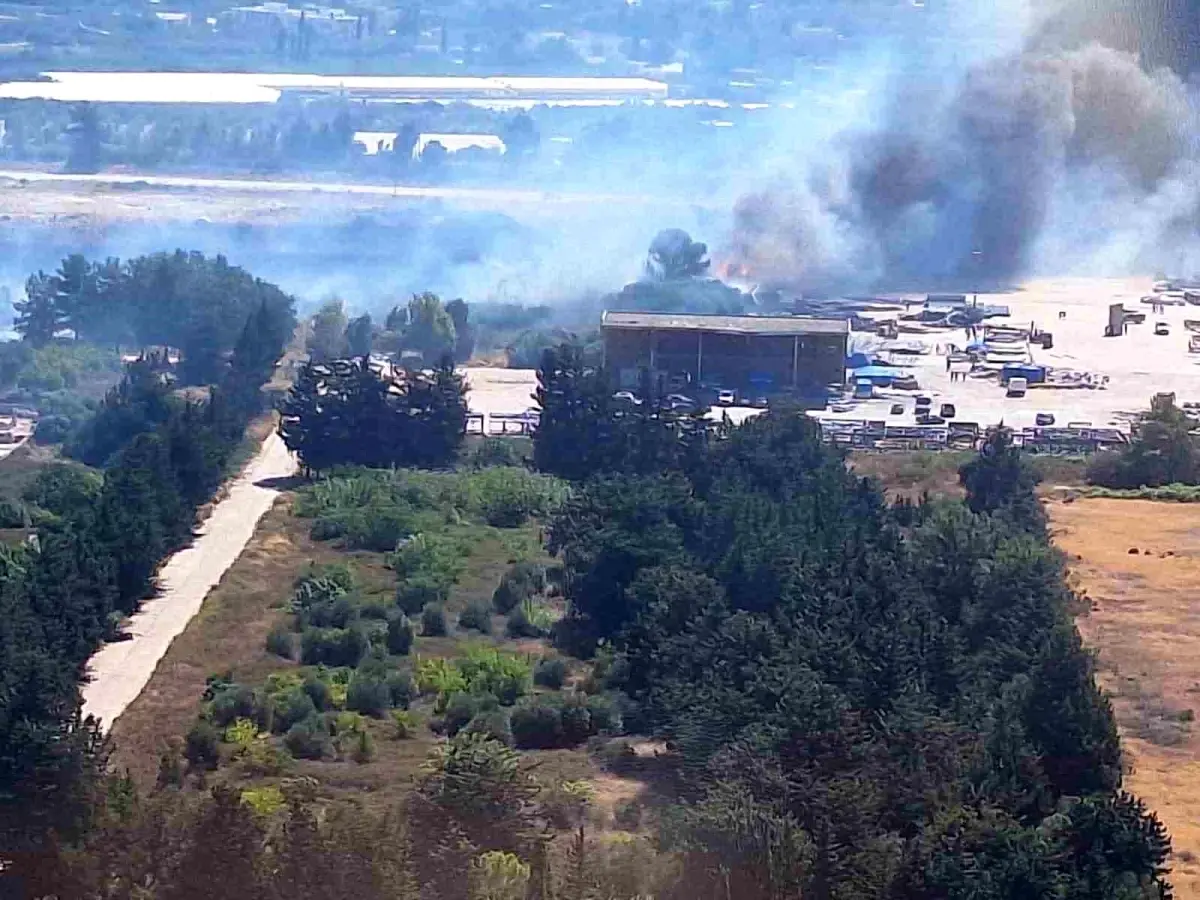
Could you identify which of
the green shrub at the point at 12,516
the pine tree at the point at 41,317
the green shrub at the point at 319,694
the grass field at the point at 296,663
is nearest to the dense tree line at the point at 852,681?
the grass field at the point at 296,663

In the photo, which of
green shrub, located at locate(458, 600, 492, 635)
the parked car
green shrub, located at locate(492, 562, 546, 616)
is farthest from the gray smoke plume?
green shrub, located at locate(458, 600, 492, 635)

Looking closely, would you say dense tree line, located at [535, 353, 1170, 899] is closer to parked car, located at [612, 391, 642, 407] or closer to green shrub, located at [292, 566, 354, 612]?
green shrub, located at [292, 566, 354, 612]

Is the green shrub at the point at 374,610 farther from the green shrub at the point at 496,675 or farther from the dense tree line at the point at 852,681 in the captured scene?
the green shrub at the point at 496,675

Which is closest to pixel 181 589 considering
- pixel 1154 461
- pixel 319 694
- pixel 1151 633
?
pixel 319 694

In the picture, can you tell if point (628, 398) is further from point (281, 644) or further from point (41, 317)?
point (41, 317)

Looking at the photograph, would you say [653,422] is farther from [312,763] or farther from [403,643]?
[312,763]
